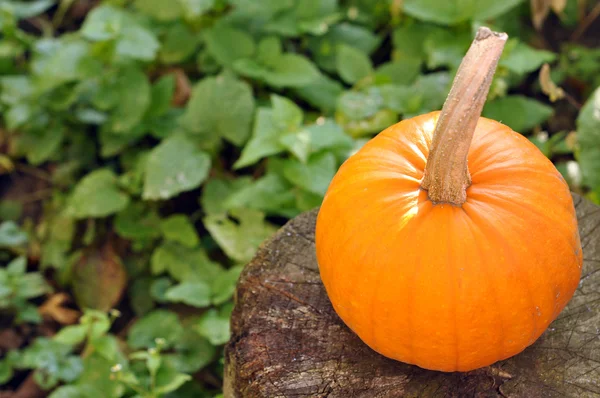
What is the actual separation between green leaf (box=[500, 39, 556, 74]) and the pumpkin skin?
142 centimetres

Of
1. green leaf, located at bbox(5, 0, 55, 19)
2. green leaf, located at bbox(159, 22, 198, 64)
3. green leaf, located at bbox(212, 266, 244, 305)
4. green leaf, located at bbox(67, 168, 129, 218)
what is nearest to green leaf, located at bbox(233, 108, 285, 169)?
green leaf, located at bbox(212, 266, 244, 305)

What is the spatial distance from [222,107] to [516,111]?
153 centimetres

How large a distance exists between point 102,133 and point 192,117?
2.47ft

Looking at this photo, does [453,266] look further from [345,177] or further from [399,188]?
[345,177]

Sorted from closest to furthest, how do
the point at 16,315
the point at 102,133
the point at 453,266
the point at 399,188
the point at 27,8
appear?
the point at 453,266, the point at 399,188, the point at 16,315, the point at 102,133, the point at 27,8

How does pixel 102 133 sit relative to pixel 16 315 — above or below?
above

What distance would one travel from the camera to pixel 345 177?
1.66m

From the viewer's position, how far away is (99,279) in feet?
11.0

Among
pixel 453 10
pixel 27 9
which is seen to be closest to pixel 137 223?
pixel 27 9

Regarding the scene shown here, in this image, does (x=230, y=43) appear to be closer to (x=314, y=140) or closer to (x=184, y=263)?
(x=314, y=140)

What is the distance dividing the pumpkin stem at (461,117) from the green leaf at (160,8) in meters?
2.53

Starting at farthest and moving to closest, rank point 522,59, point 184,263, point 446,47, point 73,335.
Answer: point 446,47, point 184,263, point 522,59, point 73,335

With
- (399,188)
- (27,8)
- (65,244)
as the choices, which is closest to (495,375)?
(399,188)

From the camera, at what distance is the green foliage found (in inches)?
110
